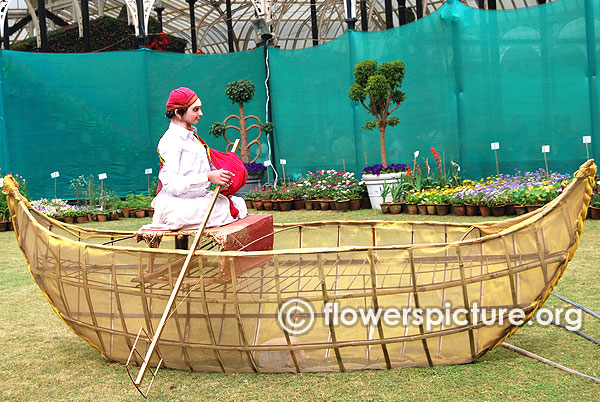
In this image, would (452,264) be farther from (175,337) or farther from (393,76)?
(393,76)

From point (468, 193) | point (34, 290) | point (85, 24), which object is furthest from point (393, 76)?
point (85, 24)

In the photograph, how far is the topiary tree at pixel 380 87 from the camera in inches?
320

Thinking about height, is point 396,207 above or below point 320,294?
below

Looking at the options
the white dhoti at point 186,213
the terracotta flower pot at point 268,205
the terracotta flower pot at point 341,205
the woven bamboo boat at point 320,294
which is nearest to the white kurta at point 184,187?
the white dhoti at point 186,213

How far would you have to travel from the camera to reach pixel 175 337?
275cm

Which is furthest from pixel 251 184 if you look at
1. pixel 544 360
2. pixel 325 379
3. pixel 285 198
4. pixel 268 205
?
pixel 544 360

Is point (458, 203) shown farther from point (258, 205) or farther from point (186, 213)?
point (186, 213)

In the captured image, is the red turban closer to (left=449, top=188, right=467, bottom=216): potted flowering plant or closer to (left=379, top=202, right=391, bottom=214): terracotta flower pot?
(left=449, top=188, right=467, bottom=216): potted flowering plant

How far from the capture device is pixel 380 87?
26.6ft

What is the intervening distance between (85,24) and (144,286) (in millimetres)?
11684

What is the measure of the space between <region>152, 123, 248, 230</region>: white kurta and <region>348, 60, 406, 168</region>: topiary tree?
5.31 meters

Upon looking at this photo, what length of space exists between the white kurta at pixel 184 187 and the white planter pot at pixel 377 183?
5.32 metres

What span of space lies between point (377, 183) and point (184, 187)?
5.59m

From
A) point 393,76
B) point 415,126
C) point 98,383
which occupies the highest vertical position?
point 393,76
